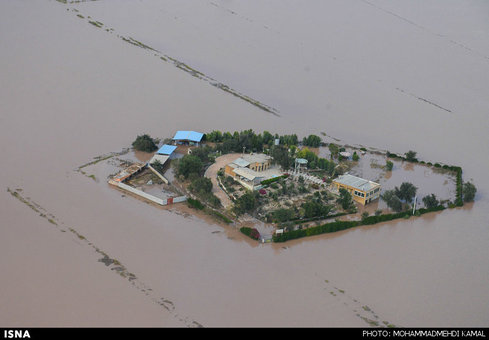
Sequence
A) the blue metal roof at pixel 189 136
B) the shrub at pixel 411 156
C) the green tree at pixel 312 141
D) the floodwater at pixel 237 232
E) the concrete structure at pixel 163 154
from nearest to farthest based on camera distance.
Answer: the floodwater at pixel 237 232
the concrete structure at pixel 163 154
the shrub at pixel 411 156
the blue metal roof at pixel 189 136
the green tree at pixel 312 141

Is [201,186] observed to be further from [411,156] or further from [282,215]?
[411,156]

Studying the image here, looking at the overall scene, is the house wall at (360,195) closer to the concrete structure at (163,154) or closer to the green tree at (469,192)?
the green tree at (469,192)

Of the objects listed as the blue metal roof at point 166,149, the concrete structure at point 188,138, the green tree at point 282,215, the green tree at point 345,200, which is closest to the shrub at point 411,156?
the green tree at point 345,200

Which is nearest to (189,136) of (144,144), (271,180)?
(144,144)

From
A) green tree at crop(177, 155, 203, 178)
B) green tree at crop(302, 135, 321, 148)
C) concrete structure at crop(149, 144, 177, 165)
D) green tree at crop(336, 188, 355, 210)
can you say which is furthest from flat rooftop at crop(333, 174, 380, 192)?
concrete structure at crop(149, 144, 177, 165)

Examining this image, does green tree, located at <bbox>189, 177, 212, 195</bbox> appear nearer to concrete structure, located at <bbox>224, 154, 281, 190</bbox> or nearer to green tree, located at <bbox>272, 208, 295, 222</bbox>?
concrete structure, located at <bbox>224, 154, 281, 190</bbox>
